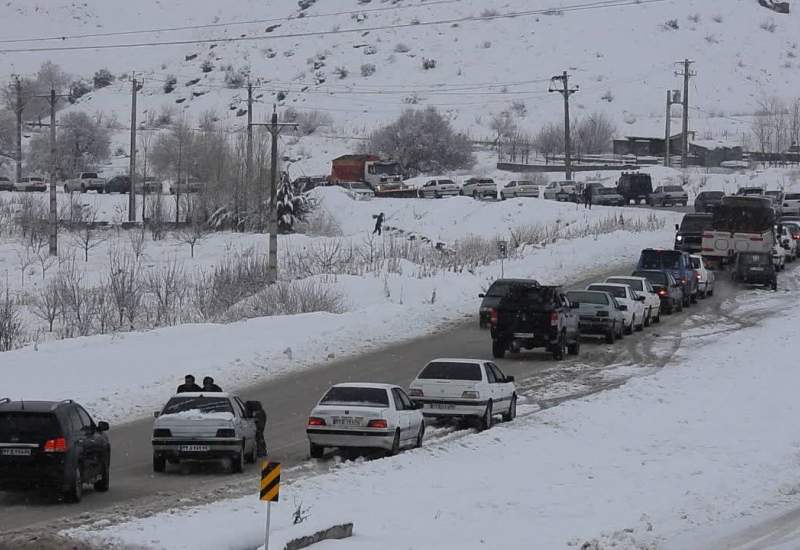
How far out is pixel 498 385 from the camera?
2603 cm

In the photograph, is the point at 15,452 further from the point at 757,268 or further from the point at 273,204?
the point at 757,268

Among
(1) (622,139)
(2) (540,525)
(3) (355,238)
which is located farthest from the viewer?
(1) (622,139)

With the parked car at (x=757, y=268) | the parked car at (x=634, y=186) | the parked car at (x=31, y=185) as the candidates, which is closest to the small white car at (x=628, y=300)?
the parked car at (x=757, y=268)

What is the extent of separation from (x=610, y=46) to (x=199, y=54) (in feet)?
163

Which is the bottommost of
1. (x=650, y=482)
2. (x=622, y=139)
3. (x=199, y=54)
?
(x=650, y=482)

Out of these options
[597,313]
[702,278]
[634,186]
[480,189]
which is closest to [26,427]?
[597,313]

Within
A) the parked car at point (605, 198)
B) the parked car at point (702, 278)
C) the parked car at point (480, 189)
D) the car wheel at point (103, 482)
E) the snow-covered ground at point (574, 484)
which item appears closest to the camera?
the snow-covered ground at point (574, 484)

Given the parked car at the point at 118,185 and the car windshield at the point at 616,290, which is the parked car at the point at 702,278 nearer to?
the car windshield at the point at 616,290

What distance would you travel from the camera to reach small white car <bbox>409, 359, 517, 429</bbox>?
25.4 m

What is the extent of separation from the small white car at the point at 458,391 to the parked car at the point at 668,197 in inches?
2388

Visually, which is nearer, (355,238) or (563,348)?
(563,348)

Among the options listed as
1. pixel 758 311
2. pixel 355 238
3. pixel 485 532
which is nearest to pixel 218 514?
pixel 485 532

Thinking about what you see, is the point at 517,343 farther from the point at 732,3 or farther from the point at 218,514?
the point at 732,3

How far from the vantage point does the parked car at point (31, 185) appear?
315 feet
